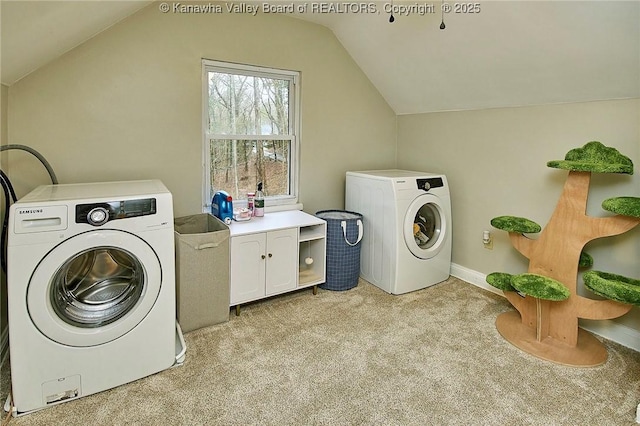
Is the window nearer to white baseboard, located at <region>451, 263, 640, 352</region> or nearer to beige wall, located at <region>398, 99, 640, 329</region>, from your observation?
beige wall, located at <region>398, 99, 640, 329</region>

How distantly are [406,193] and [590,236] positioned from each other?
1.22 m

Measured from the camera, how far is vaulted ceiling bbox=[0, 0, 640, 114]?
1.94 m

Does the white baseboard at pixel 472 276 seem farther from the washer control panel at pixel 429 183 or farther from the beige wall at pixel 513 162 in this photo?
the washer control panel at pixel 429 183

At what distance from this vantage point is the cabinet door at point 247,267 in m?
2.64

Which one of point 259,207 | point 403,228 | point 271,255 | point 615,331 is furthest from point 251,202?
point 615,331

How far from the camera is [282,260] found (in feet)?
9.35

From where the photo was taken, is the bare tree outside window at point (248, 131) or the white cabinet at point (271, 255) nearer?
the white cabinet at point (271, 255)

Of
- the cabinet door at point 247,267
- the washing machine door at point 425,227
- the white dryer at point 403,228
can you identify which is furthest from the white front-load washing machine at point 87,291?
the washing machine door at point 425,227

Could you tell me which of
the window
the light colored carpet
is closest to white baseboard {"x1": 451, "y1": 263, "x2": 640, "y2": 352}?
the light colored carpet

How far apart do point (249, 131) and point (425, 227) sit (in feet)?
5.66

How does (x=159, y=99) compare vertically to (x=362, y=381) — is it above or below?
above

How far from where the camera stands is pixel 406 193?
9.86 ft

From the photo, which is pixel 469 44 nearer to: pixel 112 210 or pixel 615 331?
pixel 615 331

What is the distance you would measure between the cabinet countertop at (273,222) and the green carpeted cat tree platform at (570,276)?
138 centimetres
